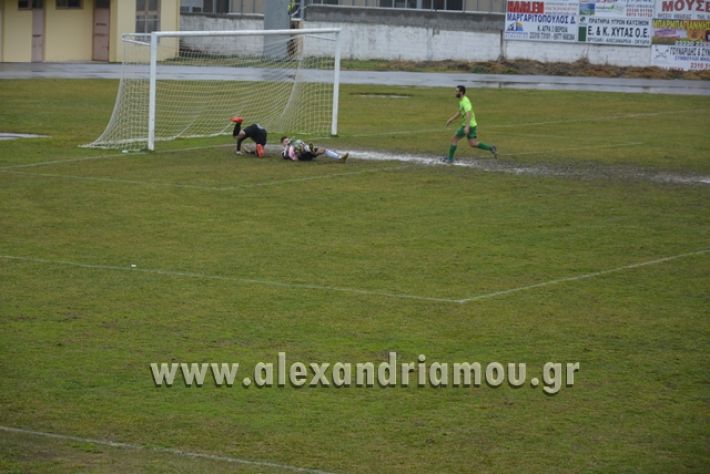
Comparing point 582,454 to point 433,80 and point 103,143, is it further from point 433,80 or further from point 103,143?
point 433,80

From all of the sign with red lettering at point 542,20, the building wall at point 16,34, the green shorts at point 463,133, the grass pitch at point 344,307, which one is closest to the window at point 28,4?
the building wall at point 16,34

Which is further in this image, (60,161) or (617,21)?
(617,21)

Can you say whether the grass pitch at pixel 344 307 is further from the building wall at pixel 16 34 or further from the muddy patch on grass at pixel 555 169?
the building wall at pixel 16 34

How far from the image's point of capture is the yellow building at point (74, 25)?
55750mm

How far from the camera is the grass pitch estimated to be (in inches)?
393

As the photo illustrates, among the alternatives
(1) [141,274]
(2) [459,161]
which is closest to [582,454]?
(1) [141,274]

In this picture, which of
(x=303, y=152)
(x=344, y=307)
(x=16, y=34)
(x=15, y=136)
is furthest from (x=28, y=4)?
(x=344, y=307)

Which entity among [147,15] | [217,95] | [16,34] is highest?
[147,15]

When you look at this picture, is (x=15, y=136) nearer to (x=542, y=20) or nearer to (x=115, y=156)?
(x=115, y=156)

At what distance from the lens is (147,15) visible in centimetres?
6044

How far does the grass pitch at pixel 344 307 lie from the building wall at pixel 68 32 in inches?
1175

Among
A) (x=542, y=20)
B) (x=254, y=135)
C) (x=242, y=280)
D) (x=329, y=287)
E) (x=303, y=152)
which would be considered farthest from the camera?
(x=542, y=20)

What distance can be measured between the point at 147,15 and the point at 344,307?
158ft

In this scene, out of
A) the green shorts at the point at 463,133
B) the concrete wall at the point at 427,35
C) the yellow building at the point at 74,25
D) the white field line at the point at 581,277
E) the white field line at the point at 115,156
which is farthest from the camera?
the concrete wall at the point at 427,35
